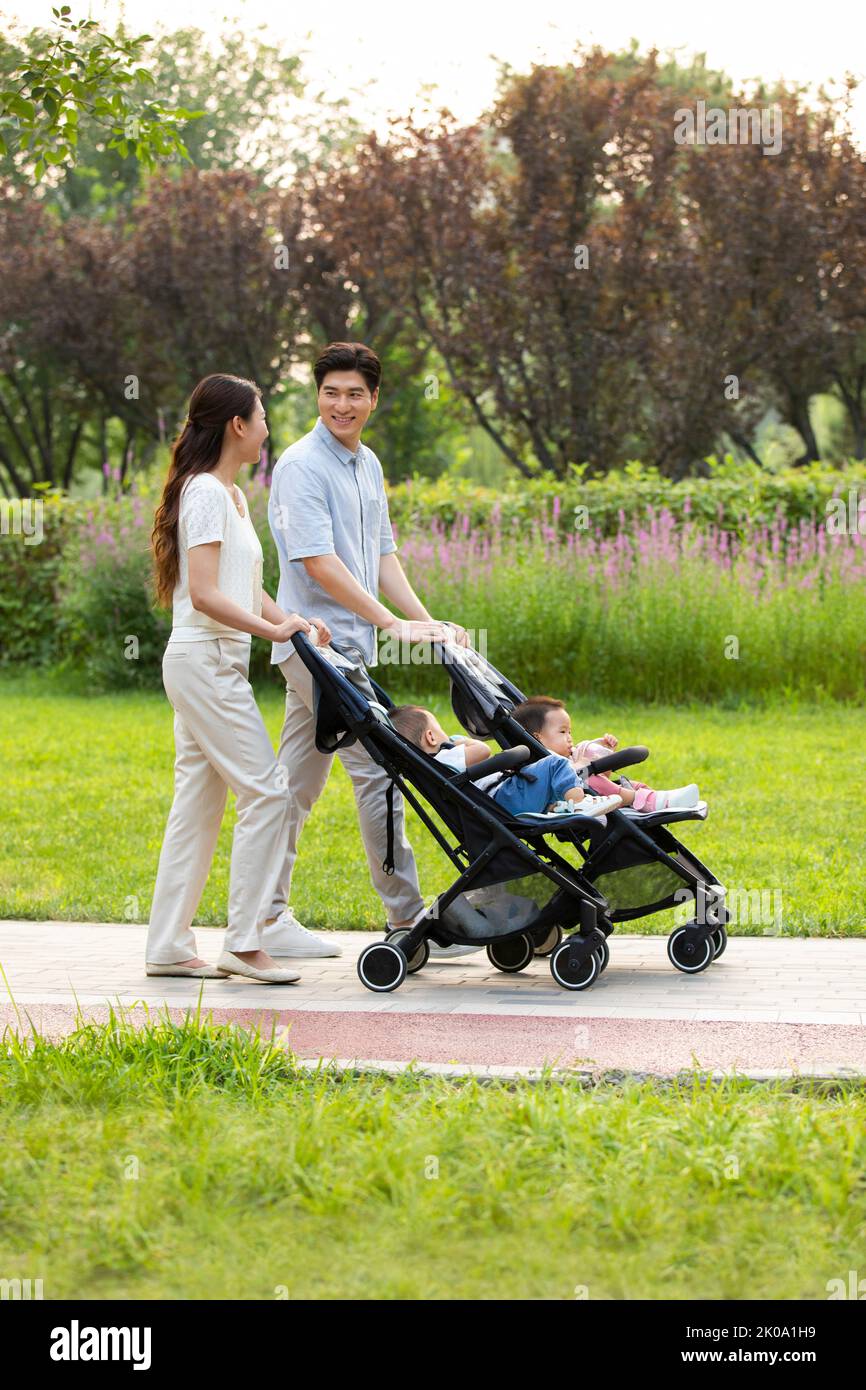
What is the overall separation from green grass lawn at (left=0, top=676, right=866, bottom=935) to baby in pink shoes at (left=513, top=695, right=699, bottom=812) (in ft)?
3.48

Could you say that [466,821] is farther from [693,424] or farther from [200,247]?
[200,247]

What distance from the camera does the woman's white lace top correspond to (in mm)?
5930

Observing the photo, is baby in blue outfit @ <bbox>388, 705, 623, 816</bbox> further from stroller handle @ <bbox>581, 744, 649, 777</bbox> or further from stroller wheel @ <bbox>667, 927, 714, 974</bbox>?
stroller wheel @ <bbox>667, 927, 714, 974</bbox>

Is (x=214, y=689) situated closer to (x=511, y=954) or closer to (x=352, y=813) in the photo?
(x=511, y=954)

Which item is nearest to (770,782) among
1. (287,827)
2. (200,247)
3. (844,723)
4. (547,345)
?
(844,723)

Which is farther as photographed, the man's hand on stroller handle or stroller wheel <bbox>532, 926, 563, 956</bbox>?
stroller wheel <bbox>532, 926, 563, 956</bbox>

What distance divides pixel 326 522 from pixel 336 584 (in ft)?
0.82

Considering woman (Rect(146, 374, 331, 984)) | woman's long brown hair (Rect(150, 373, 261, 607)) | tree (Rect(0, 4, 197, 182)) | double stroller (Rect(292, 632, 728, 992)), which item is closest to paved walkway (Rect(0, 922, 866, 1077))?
double stroller (Rect(292, 632, 728, 992))

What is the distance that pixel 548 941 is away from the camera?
652 centimetres

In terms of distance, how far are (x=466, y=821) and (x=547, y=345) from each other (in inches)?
786

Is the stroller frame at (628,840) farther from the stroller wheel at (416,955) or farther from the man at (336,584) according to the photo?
the stroller wheel at (416,955)

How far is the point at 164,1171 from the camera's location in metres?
3.89

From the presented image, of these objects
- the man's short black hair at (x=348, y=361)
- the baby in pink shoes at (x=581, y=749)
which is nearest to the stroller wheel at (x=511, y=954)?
the baby in pink shoes at (x=581, y=749)
